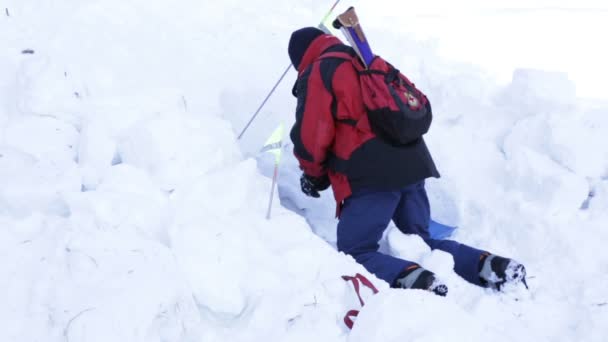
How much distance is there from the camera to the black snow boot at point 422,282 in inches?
80.6

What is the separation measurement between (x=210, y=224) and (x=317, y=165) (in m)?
0.79

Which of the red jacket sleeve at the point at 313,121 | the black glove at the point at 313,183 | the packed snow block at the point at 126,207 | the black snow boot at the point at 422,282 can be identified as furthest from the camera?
the black glove at the point at 313,183

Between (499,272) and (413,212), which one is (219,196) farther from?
(499,272)

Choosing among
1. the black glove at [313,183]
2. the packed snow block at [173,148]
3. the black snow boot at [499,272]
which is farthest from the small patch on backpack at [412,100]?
the packed snow block at [173,148]

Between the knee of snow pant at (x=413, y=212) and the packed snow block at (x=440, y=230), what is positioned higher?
the knee of snow pant at (x=413, y=212)

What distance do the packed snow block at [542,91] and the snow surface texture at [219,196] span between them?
0.01 metres

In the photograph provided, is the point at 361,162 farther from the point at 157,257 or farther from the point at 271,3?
the point at 271,3

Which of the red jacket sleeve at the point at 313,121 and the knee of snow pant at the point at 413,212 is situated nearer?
the red jacket sleeve at the point at 313,121

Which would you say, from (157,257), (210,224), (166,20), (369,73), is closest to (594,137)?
(369,73)

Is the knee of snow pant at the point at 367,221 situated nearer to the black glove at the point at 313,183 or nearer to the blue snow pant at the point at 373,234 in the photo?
the blue snow pant at the point at 373,234

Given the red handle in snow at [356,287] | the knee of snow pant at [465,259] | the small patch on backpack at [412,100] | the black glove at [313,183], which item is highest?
the small patch on backpack at [412,100]

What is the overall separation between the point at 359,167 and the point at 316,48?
0.62 meters

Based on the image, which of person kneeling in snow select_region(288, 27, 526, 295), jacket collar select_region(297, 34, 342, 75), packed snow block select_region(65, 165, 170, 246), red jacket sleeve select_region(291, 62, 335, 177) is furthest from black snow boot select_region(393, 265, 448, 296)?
jacket collar select_region(297, 34, 342, 75)

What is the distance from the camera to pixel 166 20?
3.86 m
